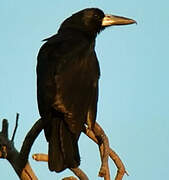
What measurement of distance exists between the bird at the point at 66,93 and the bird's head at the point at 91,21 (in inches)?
21.7

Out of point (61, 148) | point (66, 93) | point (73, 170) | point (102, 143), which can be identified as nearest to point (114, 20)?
point (66, 93)

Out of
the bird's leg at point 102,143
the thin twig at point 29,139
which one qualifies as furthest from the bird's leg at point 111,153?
the thin twig at point 29,139

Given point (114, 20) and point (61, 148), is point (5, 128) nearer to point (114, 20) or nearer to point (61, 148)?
point (61, 148)

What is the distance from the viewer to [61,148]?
420 centimetres

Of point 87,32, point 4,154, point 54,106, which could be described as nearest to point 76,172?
point 4,154

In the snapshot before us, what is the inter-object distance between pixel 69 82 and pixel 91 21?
5.49ft

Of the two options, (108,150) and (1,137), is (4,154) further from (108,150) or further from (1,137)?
(108,150)

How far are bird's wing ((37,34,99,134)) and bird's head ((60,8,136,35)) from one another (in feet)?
2.66

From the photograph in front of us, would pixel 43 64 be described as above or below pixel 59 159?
above

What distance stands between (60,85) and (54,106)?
0.22 metres

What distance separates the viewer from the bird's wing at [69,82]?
14.1 ft

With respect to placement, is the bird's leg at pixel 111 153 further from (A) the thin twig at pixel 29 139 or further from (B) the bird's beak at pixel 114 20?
(B) the bird's beak at pixel 114 20

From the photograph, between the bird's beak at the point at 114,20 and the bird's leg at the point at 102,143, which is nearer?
the bird's leg at the point at 102,143

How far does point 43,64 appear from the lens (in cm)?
477
